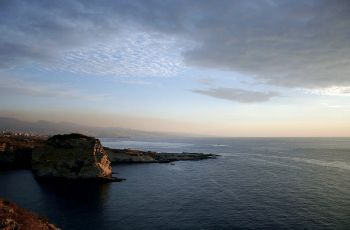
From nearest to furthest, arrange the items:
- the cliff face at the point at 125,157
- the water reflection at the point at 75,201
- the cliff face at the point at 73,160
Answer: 1. the water reflection at the point at 75,201
2. the cliff face at the point at 73,160
3. the cliff face at the point at 125,157

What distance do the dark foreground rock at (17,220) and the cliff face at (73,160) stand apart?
68.9m

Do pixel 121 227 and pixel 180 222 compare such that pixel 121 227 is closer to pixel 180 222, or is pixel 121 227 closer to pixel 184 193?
pixel 180 222

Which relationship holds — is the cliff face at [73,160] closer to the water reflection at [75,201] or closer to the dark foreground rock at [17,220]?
the water reflection at [75,201]

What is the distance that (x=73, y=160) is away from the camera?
334ft

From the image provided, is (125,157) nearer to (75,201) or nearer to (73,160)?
(73,160)

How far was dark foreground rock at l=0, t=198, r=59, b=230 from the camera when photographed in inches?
1135

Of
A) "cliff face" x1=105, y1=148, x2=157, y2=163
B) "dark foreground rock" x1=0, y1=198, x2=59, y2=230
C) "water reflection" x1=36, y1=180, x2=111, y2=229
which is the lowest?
"water reflection" x1=36, y1=180, x2=111, y2=229

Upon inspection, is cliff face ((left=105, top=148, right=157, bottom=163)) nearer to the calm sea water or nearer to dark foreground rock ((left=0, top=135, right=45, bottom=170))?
dark foreground rock ((left=0, top=135, right=45, bottom=170))

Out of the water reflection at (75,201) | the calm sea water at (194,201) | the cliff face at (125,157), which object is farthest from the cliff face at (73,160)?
the cliff face at (125,157)

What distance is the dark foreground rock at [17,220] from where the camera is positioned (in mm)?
28837

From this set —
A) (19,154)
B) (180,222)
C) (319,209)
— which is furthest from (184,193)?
(19,154)

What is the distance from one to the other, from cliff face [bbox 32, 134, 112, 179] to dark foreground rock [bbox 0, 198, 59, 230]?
68.9 metres

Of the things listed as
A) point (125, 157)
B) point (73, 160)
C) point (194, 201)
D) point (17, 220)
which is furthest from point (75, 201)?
point (125, 157)

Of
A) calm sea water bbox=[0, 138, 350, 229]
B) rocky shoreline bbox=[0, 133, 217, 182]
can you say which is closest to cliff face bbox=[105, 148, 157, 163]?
rocky shoreline bbox=[0, 133, 217, 182]
